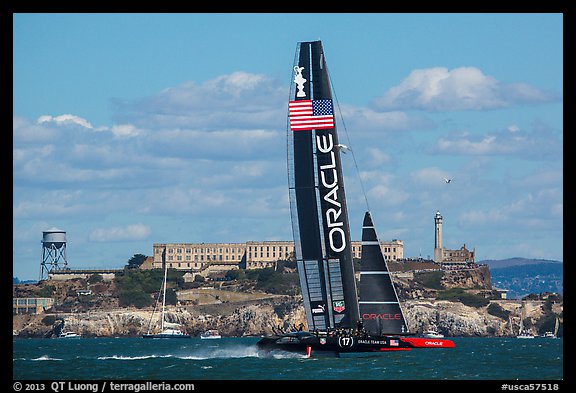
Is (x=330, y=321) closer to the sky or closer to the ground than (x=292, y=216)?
closer to the ground

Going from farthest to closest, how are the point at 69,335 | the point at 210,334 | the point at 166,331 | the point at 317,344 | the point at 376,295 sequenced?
the point at 69,335, the point at 210,334, the point at 166,331, the point at 376,295, the point at 317,344

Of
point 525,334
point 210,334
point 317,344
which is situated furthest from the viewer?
point 525,334

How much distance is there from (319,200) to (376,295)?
551cm

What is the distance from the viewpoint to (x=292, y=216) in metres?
56.7

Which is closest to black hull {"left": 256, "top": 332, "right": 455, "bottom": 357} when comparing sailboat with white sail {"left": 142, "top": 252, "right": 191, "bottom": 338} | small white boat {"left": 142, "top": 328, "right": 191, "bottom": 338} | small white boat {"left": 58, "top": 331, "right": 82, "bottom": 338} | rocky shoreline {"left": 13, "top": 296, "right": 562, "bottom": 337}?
small white boat {"left": 142, "top": 328, "right": 191, "bottom": 338}

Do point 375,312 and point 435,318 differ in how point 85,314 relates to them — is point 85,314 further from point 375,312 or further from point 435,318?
point 375,312

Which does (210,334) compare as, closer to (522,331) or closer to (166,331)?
(166,331)

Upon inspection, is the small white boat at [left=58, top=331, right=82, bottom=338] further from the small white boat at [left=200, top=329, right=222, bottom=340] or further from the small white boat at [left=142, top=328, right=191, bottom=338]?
the small white boat at [left=200, top=329, right=222, bottom=340]

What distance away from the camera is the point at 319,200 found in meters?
56.2

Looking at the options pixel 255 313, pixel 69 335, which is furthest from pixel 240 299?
pixel 69 335

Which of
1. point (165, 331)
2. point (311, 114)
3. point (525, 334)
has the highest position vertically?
point (311, 114)
